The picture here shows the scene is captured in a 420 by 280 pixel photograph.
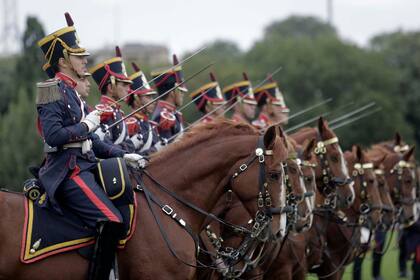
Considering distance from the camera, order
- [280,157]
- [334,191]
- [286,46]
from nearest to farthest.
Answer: [280,157]
[334,191]
[286,46]

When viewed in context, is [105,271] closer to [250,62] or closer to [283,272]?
[283,272]

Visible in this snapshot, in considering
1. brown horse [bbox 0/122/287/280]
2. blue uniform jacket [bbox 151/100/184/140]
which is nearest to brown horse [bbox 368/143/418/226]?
blue uniform jacket [bbox 151/100/184/140]

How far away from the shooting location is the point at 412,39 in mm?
68438

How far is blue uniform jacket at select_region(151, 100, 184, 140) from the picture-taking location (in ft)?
42.2

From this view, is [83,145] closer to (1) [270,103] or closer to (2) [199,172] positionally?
(2) [199,172]

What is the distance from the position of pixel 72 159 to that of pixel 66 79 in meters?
0.84

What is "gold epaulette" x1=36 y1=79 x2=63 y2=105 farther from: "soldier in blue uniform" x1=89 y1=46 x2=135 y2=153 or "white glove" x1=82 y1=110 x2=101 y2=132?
"soldier in blue uniform" x1=89 y1=46 x2=135 y2=153

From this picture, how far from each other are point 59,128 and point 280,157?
8.35 ft

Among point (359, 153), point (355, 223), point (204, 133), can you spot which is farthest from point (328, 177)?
point (204, 133)

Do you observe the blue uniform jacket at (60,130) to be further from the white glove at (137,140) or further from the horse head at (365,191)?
the horse head at (365,191)

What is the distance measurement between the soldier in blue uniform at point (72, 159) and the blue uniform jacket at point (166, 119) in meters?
3.95

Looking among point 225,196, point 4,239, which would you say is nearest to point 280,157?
point 225,196

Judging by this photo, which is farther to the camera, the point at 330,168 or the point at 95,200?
the point at 330,168

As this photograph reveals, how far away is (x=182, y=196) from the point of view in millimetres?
9359
